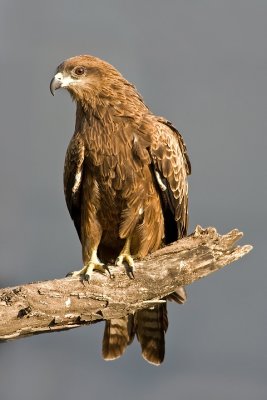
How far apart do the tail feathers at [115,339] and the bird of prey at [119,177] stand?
1cm

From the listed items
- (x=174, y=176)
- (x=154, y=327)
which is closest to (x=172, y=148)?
(x=174, y=176)

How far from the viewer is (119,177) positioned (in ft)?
29.3

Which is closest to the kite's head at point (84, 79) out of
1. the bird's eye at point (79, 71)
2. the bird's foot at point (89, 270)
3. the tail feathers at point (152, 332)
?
the bird's eye at point (79, 71)

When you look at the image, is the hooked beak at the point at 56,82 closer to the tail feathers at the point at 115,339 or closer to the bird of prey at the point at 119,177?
the bird of prey at the point at 119,177

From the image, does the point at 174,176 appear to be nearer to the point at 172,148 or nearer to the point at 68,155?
the point at 172,148

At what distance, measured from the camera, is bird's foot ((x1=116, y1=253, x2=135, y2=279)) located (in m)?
8.23

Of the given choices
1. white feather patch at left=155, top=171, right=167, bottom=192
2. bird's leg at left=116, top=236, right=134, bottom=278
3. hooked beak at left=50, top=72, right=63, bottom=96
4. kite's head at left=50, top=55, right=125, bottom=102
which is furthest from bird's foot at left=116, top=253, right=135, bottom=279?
hooked beak at left=50, top=72, right=63, bottom=96

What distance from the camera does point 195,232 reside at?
7984 mm

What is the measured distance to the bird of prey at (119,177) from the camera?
902cm

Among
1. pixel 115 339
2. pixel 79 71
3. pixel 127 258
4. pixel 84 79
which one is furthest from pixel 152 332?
pixel 79 71

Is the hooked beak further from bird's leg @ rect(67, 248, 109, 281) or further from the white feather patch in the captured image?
bird's leg @ rect(67, 248, 109, 281)

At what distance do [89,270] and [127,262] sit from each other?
0.49m

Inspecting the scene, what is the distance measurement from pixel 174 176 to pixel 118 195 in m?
0.74

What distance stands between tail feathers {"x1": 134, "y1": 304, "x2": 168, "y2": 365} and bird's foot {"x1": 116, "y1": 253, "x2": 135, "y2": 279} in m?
1.26
